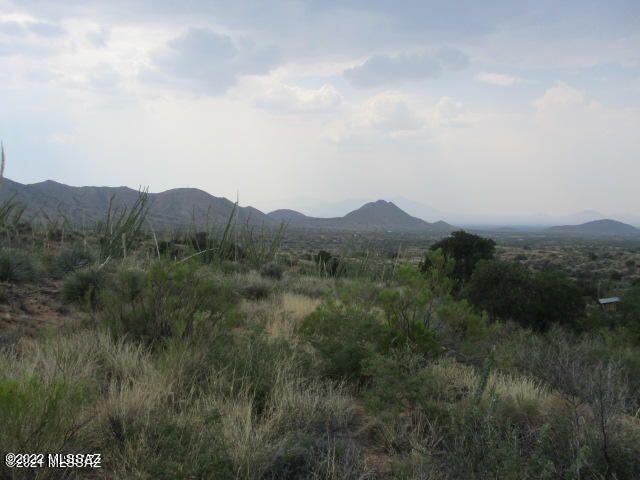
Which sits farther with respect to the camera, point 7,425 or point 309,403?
point 309,403

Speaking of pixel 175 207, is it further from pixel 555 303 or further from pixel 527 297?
pixel 555 303

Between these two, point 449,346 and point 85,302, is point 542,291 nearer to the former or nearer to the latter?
point 449,346

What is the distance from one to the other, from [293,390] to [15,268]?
24.2ft

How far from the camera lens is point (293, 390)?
5.14 metres

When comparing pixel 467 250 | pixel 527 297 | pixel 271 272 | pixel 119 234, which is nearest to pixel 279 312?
pixel 119 234

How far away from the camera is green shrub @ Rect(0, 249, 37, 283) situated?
32.0ft

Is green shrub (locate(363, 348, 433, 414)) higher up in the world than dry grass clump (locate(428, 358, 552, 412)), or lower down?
higher up

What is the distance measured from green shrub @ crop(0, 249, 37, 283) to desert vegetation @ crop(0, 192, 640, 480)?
0.04m

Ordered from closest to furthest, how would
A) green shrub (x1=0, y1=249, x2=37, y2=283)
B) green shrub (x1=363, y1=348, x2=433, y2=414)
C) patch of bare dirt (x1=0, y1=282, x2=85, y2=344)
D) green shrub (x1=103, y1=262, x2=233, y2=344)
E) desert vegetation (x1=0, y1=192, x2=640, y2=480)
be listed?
desert vegetation (x1=0, y1=192, x2=640, y2=480), green shrub (x1=363, y1=348, x2=433, y2=414), green shrub (x1=103, y1=262, x2=233, y2=344), patch of bare dirt (x1=0, y1=282, x2=85, y2=344), green shrub (x1=0, y1=249, x2=37, y2=283)

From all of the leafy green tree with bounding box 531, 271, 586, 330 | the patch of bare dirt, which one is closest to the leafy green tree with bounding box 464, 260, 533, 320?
the leafy green tree with bounding box 531, 271, 586, 330

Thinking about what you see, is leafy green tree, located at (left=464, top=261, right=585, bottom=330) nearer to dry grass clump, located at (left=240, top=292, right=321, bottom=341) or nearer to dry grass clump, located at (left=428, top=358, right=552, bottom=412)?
dry grass clump, located at (left=240, top=292, right=321, bottom=341)

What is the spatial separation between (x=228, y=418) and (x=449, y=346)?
4.23 m

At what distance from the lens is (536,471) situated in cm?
371

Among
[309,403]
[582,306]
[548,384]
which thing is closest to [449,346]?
[548,384]
